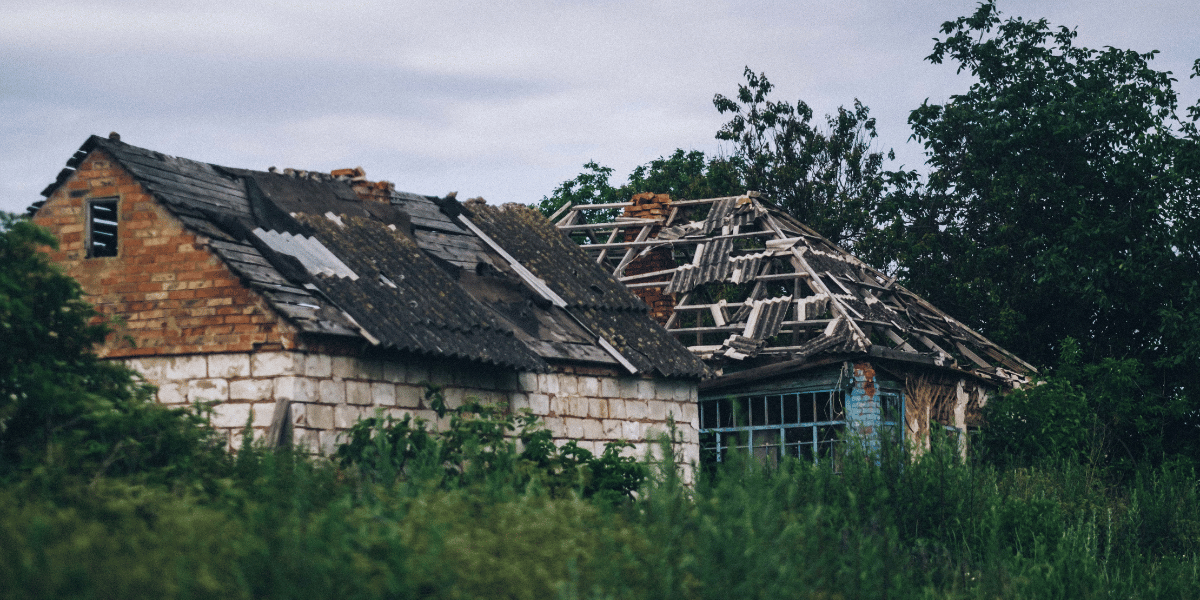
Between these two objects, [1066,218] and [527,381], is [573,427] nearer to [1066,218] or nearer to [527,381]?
[527,381]

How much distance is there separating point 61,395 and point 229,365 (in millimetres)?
3203

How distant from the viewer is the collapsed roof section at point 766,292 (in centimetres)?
1695

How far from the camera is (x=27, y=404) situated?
24.2 ft

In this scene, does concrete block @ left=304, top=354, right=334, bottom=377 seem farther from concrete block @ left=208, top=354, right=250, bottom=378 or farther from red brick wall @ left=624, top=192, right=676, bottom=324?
red brick wall @ left=624, top=192, right=676, bottom=324

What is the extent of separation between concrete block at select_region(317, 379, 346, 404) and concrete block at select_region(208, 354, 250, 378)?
24.3 inches

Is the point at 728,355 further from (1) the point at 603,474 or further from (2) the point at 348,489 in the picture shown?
(2) the point at 348,489

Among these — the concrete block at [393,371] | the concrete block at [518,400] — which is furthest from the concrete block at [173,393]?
the concrete block at [518,400]

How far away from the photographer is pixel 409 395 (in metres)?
11.5

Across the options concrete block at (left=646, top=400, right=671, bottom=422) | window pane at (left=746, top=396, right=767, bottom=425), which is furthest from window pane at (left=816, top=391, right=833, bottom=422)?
concrete block at (left=646, top=400, right=671, bottom=422)

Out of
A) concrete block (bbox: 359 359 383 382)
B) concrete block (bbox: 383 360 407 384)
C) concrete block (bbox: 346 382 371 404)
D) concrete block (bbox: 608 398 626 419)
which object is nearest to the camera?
concrete block (bbox: 346 382 371 404)

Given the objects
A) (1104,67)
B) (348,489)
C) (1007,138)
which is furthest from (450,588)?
(1104,67)

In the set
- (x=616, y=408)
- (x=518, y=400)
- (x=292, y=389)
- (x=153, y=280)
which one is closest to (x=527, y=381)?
(x=518, y=400)

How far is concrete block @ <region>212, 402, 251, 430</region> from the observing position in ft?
34.2

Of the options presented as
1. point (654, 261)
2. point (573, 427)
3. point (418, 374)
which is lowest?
point (573, 427)
